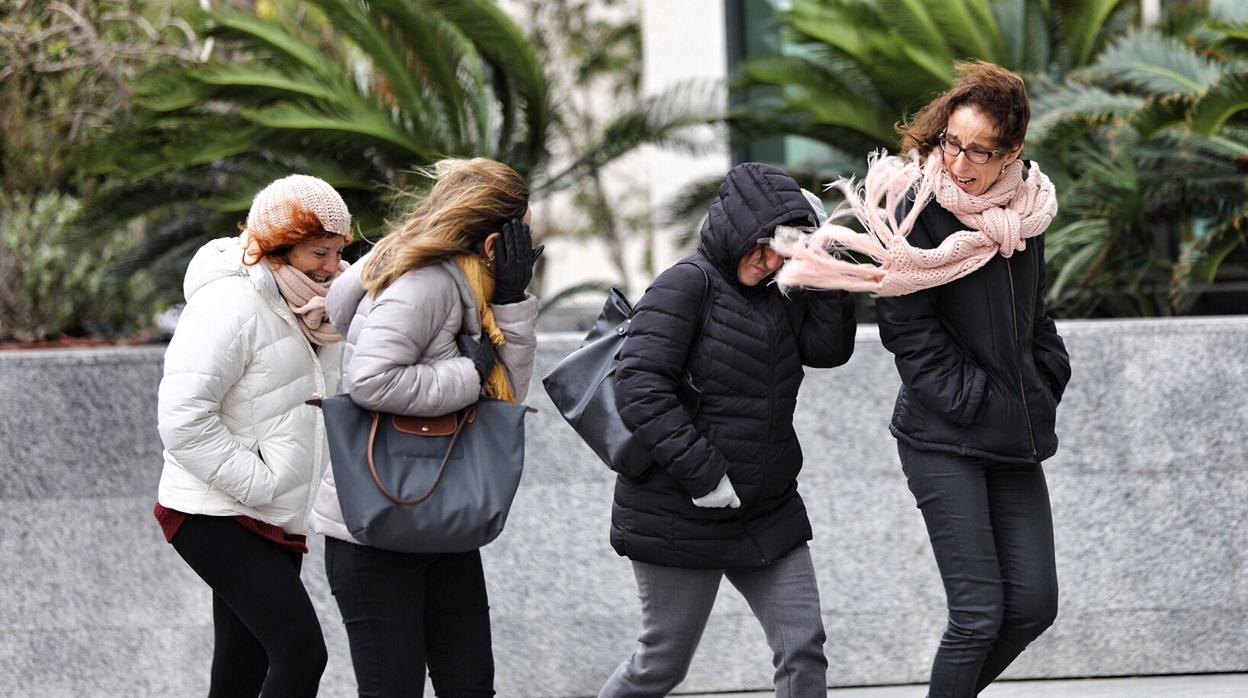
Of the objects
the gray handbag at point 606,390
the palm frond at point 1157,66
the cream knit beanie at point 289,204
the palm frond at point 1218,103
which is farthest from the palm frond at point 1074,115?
the cream knit beanie at point 289,204

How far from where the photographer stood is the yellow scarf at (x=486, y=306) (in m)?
3.61

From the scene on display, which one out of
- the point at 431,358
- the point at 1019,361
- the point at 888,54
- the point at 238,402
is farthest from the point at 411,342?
the point at 888,54

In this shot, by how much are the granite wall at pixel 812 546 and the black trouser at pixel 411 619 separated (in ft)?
5.32

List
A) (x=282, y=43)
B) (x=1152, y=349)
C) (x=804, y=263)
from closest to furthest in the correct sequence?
1. (x=804, y=263)
2. (x=1152, y=349)
3. (x=282, y=43)

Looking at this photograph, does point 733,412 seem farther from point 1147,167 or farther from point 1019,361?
point 1147,167

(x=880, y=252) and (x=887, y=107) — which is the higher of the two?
(x=880, y=252)

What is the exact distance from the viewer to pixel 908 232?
141 inches

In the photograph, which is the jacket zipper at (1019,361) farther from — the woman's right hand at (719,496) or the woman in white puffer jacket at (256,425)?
the woman in white puffer jacket at (256,425)

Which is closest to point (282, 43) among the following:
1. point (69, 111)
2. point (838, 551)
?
point (69, 111)

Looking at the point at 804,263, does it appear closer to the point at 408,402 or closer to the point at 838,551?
the point at 408,402

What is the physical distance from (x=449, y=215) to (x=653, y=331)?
58cm

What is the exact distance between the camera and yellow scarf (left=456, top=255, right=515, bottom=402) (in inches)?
142

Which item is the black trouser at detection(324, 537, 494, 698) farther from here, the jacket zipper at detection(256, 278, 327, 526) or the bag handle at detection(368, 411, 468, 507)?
the jacket zipper at detection(256, 278, 327, 526)

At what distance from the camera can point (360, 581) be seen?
3.54m
